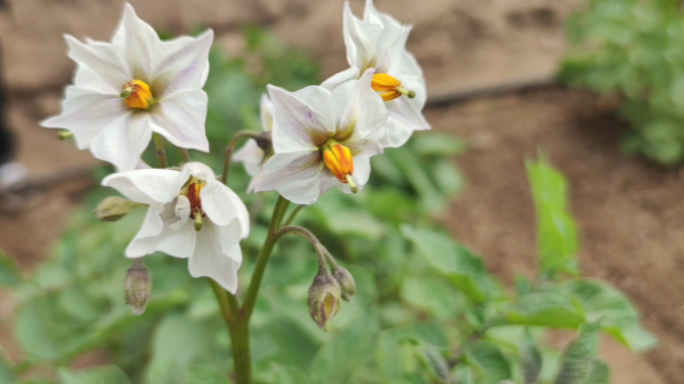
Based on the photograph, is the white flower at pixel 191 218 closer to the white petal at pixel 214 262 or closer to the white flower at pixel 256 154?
the white petal at pixel 214 262

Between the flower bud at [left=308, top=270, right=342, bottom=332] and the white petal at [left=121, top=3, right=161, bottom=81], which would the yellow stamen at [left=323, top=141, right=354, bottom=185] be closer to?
the flower bud at [left=308, top=270, right=342, bottom=332]

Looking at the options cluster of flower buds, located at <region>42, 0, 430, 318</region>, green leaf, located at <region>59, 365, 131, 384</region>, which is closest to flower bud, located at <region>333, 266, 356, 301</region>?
cluster of flower buds, located at <region>42, 0, 430, 318</region>

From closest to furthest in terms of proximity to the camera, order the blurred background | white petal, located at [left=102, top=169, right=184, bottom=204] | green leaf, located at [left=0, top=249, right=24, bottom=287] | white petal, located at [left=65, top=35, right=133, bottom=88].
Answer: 1. white petal, located at [left=102, top=169, right=184, bottom=204]
2. white petal, located at [left=65, top=35, right=133, bottom=88]
3. green leaf, located at [left=0, top=249, right=24, bottom=287]
4. the blurred background

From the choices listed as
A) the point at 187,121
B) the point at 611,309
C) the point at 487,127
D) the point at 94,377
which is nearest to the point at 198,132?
the point at 187,121

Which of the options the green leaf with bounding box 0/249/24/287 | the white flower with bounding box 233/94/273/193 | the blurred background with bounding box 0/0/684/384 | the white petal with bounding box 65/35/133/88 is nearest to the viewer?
the white petal with bounding box 65/35/133/88

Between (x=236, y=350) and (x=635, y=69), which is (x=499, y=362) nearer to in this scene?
(x=236, y=350)

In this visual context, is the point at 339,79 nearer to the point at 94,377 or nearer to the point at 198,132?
the point at 198,132
